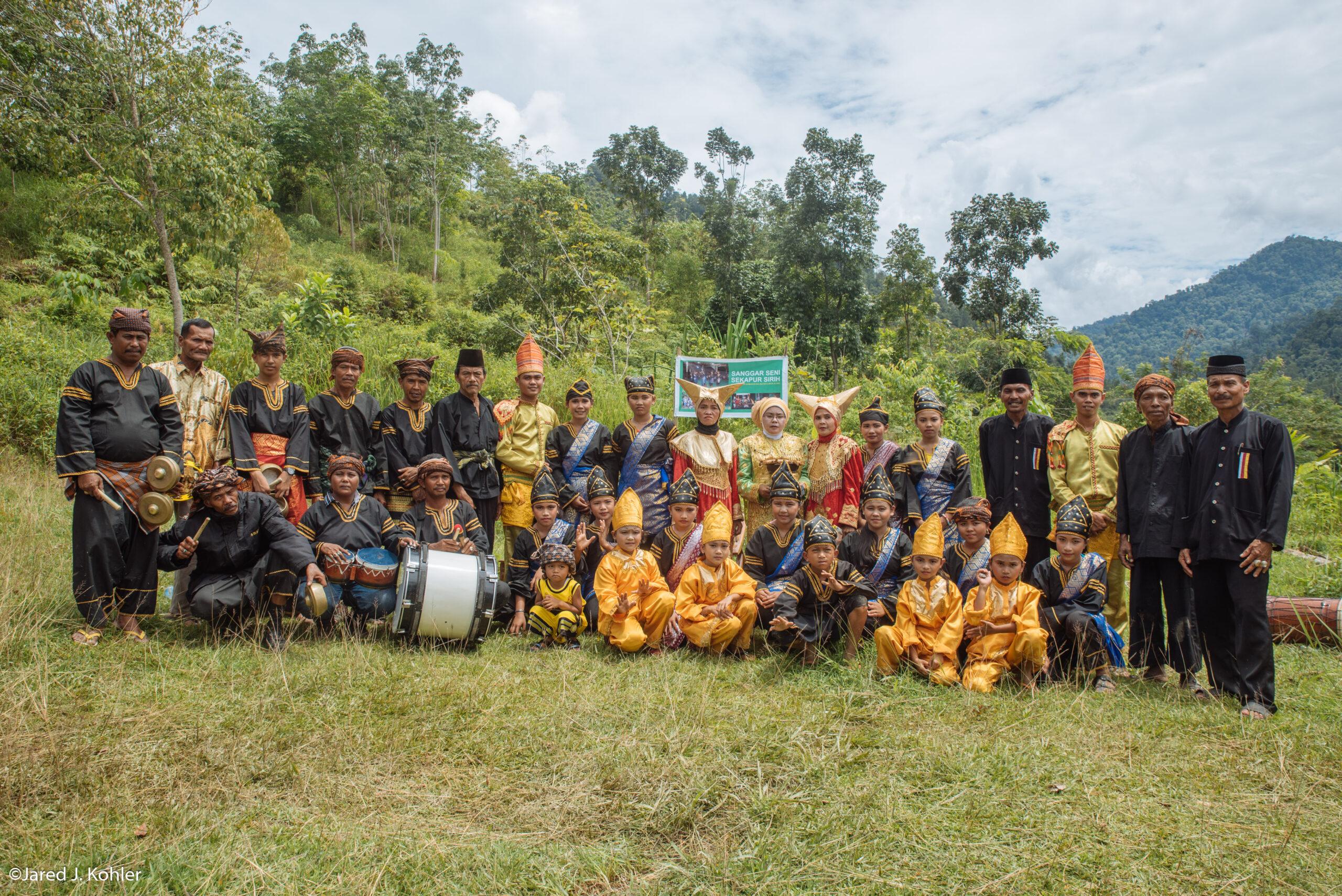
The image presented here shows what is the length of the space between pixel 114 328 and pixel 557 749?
3.89m

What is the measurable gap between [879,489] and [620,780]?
118 inches

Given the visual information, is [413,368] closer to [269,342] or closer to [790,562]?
[269,342]

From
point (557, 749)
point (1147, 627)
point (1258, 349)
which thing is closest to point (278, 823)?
point (557, 749)

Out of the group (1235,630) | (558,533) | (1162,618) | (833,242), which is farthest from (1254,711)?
(833,242)

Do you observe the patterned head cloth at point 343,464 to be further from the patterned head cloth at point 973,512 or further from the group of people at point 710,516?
the patterned head cloth at point 973,512

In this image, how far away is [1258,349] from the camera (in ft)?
236

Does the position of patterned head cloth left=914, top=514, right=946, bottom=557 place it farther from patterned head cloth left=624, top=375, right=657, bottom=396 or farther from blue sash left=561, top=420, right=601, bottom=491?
blue sash left=561, top=420, right=601, bottom=491

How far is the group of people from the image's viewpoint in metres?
4.85

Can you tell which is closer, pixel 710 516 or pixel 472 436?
pixel 710 516

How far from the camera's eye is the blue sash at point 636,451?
664 cm

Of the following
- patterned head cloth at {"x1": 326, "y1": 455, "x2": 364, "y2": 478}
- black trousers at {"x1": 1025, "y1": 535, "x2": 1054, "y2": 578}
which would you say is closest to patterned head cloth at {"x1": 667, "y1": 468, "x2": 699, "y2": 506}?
patterned head cloth at {"x1": 326, "y1": 455, "x2": 364, "y2": 478}

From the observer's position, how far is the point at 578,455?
21.9 ft

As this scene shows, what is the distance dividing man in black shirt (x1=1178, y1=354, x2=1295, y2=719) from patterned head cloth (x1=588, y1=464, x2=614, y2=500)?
3927 millimetres

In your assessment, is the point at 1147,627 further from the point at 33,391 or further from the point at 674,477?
the point at 33,391
